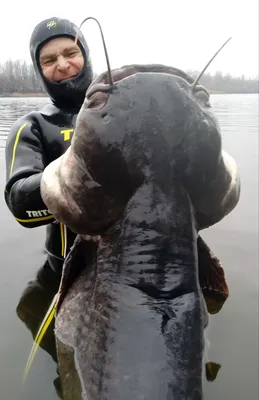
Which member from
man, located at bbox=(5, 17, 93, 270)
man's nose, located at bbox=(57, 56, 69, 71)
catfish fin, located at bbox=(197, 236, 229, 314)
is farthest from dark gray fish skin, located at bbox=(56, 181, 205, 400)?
man's nose, located at bbox=(57, 56, 69, 71)

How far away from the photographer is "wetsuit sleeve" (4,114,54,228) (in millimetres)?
2062

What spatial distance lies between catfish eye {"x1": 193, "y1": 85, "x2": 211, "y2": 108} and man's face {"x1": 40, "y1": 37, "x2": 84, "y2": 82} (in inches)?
57.1

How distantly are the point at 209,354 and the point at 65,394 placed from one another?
3.40ft

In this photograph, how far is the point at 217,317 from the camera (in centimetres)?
304

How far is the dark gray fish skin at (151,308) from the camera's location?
141cm

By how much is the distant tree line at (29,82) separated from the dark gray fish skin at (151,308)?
112 ft

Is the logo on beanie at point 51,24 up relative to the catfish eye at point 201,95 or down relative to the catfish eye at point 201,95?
up

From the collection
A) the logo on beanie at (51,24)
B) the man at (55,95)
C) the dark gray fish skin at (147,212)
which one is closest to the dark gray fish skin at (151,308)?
the dark gray fish skin at (147,212)

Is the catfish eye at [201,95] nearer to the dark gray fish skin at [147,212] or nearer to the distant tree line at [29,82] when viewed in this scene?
the dark gray fish skin at [147,212]

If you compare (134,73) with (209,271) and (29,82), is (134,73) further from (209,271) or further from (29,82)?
(29,82)

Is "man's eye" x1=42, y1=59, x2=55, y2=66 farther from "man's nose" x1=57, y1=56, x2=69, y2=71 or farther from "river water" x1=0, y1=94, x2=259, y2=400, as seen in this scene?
"river water" x1=0, y1=94, x2=259, y2=400

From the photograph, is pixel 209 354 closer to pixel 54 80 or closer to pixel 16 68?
pixel 54 80

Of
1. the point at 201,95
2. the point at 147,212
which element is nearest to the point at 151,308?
the point at 147,212

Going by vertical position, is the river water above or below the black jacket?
below
